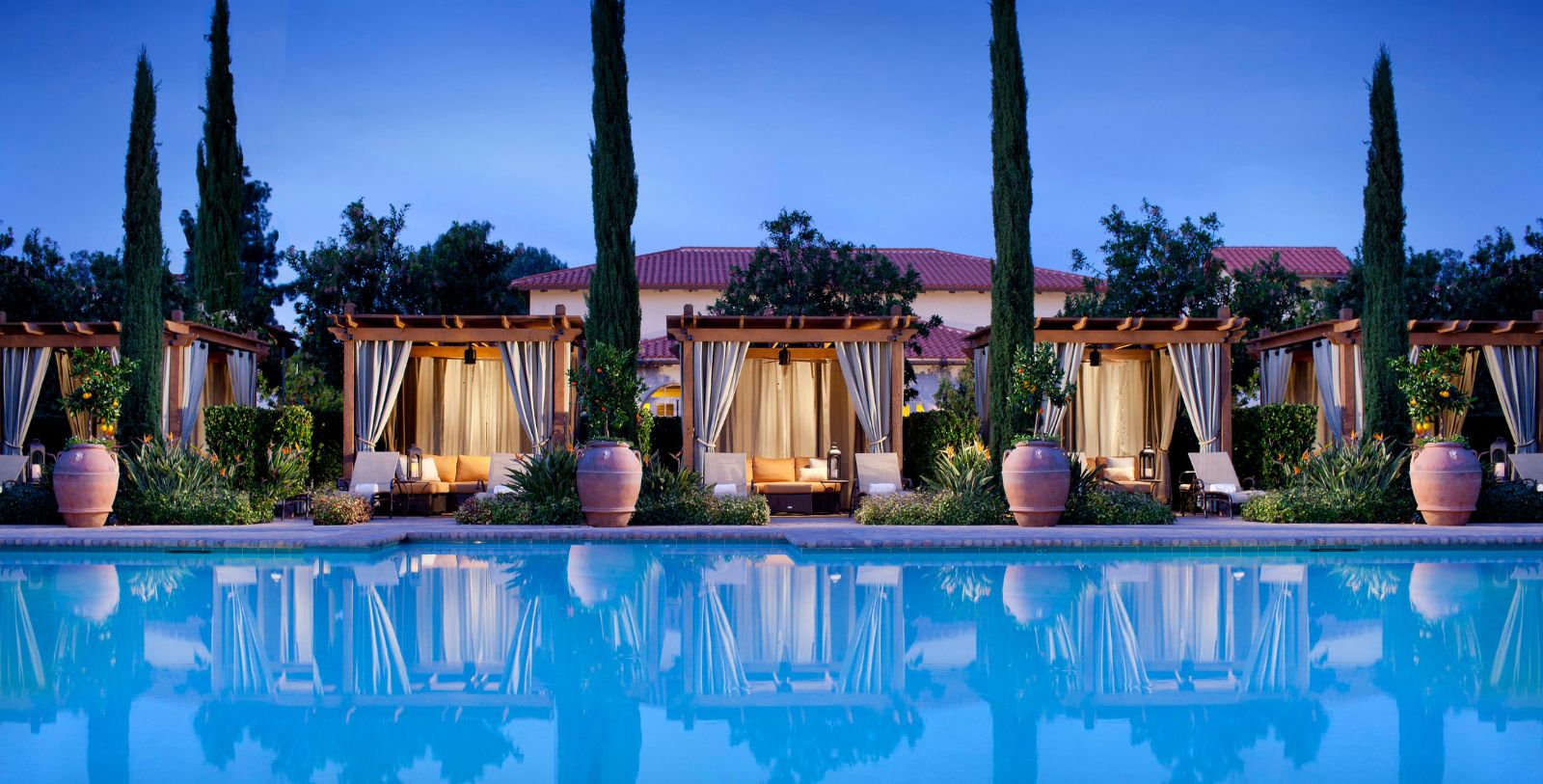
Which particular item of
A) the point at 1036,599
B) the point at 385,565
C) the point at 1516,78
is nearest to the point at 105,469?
the point at 385,565

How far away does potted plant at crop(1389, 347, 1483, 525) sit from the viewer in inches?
492

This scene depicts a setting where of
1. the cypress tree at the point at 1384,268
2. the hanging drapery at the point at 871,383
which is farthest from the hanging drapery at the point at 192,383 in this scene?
the cypress tree at the point at 1384,268

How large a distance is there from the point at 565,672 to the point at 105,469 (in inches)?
336

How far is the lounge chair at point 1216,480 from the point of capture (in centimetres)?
1497

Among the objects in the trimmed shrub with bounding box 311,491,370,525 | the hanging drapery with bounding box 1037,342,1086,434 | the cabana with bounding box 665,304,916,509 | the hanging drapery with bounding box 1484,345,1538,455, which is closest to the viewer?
the trimmed shrub with bounding box 311,491,370,525

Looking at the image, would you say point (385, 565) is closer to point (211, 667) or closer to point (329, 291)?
point (211, 667)

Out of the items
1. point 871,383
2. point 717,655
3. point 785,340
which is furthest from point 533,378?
point 717,655

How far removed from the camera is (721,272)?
107 feet

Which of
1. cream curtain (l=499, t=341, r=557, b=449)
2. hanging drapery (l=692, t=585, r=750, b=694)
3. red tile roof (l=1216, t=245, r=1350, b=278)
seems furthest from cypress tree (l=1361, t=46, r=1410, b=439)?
red tile roof (l=1216, t=245, r=1350, b=278)

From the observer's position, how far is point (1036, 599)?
8273 mm

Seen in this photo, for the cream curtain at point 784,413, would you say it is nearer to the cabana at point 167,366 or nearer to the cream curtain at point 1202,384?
the cream curtain at point 1202,384

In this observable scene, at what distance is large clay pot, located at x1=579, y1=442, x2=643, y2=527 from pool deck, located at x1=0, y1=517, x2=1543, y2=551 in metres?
0.40

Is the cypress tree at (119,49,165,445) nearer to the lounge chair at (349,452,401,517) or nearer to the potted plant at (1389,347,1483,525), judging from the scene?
the lounge chair at (349,452,401,517)

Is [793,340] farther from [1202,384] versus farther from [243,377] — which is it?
[243,377]
